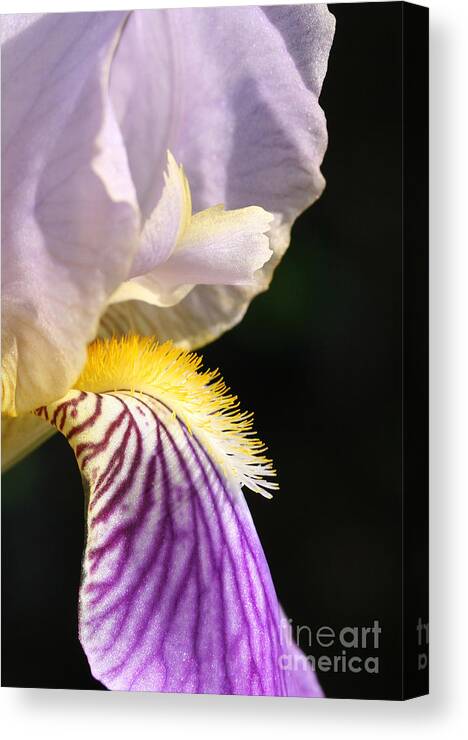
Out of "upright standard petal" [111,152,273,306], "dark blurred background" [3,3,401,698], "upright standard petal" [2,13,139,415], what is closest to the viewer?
"upright standard petal" [2,13,139,415]

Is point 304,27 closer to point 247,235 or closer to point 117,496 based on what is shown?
point 247,235

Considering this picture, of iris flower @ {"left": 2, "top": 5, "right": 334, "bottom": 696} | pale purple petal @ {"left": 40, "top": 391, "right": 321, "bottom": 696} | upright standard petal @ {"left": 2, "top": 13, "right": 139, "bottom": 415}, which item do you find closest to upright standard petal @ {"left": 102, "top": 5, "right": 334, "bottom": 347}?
iris flower @ {"left": 2, "top": 5, "right": 334, "bottom": 696}

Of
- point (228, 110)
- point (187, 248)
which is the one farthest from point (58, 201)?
point (228, 110)

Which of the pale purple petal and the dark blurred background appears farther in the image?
the dark blurred background

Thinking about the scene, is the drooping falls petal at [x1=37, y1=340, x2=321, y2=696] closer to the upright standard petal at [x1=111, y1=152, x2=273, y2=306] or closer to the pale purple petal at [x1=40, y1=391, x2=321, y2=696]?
the pale purple petal at [x1=40, y1=391, x2=321, y2=696]

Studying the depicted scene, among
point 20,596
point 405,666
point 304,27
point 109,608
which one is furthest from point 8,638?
point 304,27

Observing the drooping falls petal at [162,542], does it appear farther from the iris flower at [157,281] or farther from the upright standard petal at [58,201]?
the upright standard petal at [58,201]

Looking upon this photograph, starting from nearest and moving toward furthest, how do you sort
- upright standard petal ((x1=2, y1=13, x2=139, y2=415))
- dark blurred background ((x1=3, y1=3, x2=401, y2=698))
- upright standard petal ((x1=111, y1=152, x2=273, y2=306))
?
upright standard petal ((x1=2, y1=13, x2=139, y2=415))
upright standard petal ((x1=111, y1=152, x2=273, y2=306))
dark blurred background ((x1=3, y1=3, x2=401, y2=698))

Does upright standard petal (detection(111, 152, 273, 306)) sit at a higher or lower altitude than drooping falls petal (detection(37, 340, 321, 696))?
higher

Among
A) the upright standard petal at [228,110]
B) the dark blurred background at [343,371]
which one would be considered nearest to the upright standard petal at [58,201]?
the upright standard petal at [228,110]
